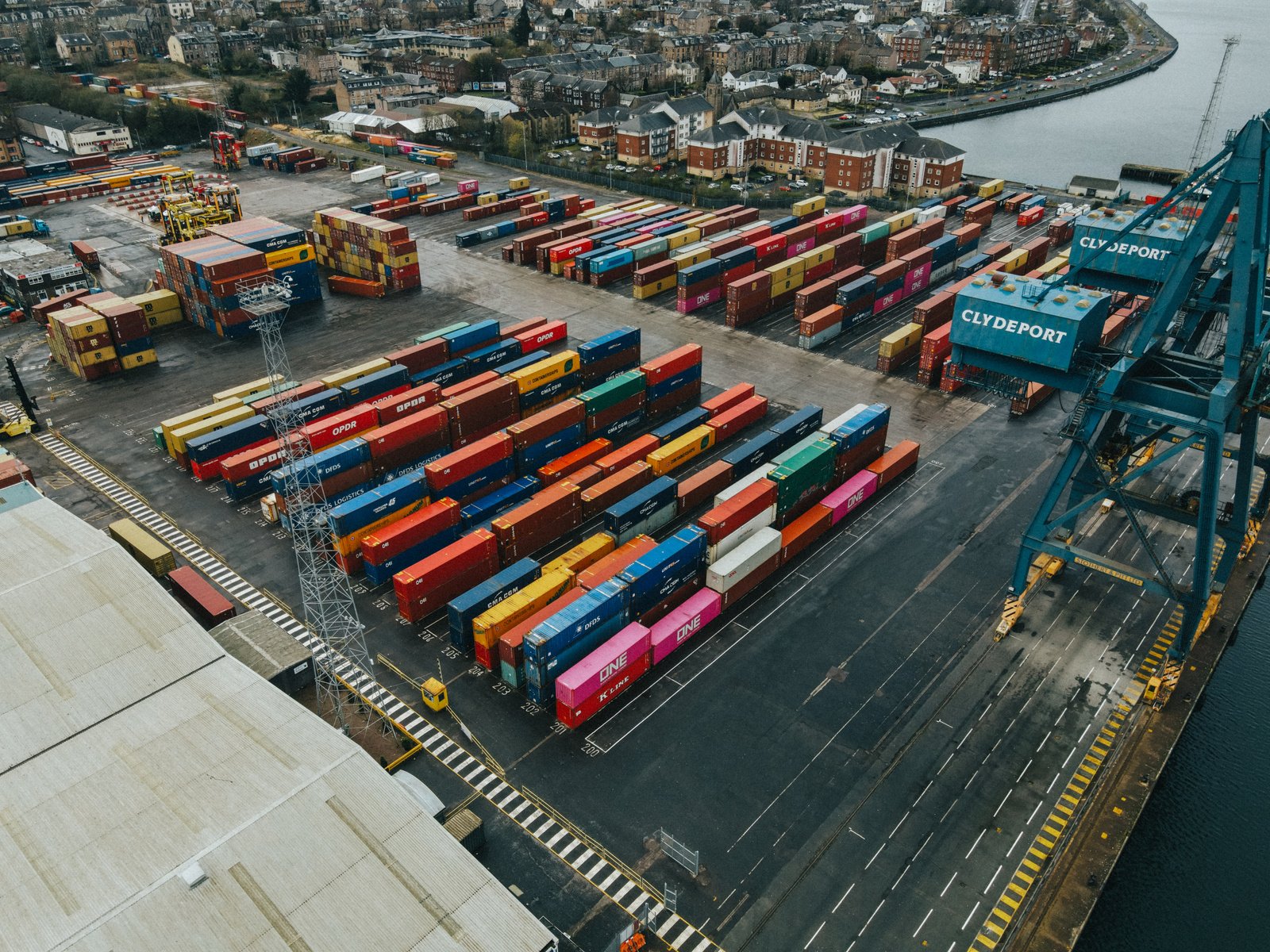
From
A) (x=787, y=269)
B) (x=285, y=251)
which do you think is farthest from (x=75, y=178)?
(x=787, y=269)

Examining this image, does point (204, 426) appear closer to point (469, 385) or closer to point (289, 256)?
point (469, 385)

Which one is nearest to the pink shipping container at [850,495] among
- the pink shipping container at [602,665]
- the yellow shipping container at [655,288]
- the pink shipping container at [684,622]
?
the pink shipping container at [684,622]

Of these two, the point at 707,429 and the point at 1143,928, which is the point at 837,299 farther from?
the point at 1143,928

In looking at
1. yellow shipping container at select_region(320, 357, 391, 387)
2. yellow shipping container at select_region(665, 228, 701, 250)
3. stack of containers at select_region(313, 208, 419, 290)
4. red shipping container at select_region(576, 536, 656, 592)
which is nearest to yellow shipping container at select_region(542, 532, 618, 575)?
red shipping container at select_region(576, 536, 656, 592)

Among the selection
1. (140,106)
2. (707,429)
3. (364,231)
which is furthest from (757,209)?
(140,106)

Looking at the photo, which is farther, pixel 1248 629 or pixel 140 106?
pixel 140 106
